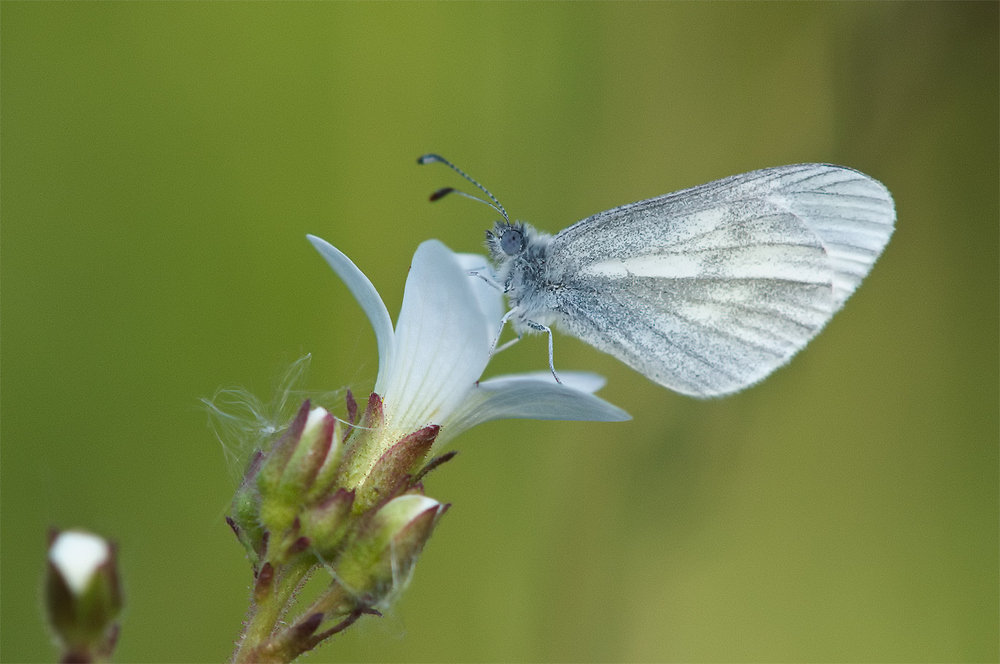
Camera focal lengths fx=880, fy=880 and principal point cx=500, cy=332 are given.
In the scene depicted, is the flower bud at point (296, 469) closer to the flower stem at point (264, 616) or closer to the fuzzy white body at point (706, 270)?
the flower stem at point (264, 616)

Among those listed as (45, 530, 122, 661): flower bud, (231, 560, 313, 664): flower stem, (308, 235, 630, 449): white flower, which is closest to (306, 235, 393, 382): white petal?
(308, 235, 630, 449): white flower

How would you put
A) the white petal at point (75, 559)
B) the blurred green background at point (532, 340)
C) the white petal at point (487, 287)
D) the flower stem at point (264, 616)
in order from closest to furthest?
the white petal at point (75, 559) → the flower stem at point (264, 616) → the white petal at point (487, 287) → the blurred green background at point (532, 340)

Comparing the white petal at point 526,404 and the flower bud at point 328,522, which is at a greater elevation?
the white petal at point 526,404

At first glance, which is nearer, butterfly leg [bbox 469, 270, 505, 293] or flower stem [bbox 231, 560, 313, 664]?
flower stem [bbox 231, 560, 313, 664]

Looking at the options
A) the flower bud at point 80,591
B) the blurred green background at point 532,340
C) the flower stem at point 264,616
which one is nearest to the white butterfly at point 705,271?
the blurred green background at point 532,340

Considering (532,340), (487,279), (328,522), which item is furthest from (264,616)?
(532,340)

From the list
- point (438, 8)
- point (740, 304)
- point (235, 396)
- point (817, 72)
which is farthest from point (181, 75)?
point (817, 72)

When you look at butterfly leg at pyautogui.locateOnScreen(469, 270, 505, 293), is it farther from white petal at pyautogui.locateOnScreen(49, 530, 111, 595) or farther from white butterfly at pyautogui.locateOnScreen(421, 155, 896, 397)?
white petal at pyautogui.locateOnScreen(49, 530, 111, 595)
